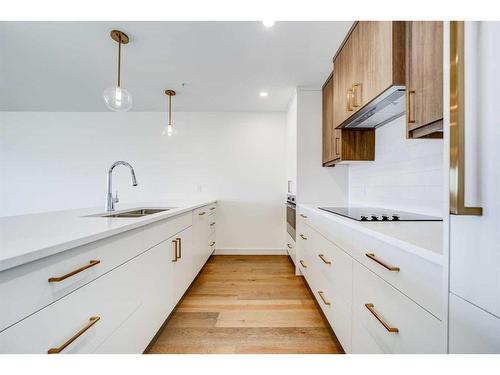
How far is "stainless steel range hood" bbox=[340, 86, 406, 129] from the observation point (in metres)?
1.46

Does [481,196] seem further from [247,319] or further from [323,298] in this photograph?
[247,319]

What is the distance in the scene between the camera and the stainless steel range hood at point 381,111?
4.77ft

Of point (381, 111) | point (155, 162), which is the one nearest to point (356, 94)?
point (381, 111)

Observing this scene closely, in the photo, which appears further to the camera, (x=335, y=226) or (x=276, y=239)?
(x=276, y=239)

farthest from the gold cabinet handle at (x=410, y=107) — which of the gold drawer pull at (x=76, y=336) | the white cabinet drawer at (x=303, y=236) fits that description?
the gold drawer pull at (x=76, y=336)

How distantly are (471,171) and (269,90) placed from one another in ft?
9.35

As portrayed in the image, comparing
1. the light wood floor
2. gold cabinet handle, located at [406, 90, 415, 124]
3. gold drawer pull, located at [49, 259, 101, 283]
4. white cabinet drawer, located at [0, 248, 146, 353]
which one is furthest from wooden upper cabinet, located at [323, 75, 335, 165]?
gold drawer pull, located at [49, 259, 101, 283]

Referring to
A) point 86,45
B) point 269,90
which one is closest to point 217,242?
point 269,90

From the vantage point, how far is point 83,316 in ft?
2.85

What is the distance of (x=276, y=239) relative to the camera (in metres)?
3.90
